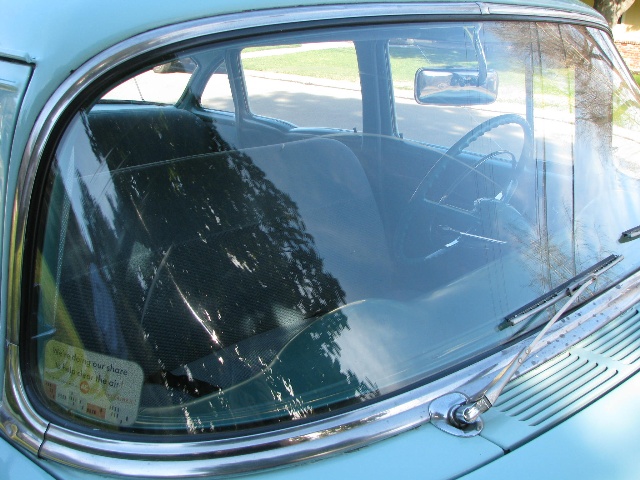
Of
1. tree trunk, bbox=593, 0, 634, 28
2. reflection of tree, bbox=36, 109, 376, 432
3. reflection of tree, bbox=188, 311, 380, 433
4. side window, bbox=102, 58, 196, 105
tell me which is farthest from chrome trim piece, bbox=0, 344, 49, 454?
tree trunk, bbox=593, 0, 634, 28

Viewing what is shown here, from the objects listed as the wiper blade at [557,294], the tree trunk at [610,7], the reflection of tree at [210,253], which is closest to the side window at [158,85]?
the reflection of tree at [210,253]

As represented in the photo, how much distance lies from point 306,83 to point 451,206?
535mm

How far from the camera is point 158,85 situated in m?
1.44

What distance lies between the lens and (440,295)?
1521 millimetres

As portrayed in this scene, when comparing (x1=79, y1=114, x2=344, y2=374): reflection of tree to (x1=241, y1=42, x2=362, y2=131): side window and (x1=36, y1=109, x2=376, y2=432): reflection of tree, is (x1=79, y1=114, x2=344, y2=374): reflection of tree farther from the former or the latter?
(x1=241, y1=42, x2=362, y2=131): side window

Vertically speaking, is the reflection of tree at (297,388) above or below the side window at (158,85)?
below

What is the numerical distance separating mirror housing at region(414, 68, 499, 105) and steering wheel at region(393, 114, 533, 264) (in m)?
0.08

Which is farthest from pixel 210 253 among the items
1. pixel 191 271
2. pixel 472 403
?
pixel 472 403

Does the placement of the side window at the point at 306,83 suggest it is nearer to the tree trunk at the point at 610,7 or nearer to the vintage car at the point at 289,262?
the vintage car at the point at 289,262

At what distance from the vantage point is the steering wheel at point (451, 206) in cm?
162

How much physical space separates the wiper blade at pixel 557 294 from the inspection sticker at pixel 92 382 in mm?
786

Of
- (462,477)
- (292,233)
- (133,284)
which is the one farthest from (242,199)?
(462,477)

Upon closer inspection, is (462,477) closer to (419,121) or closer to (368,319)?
(368,319)

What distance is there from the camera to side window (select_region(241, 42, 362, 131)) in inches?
62.0
